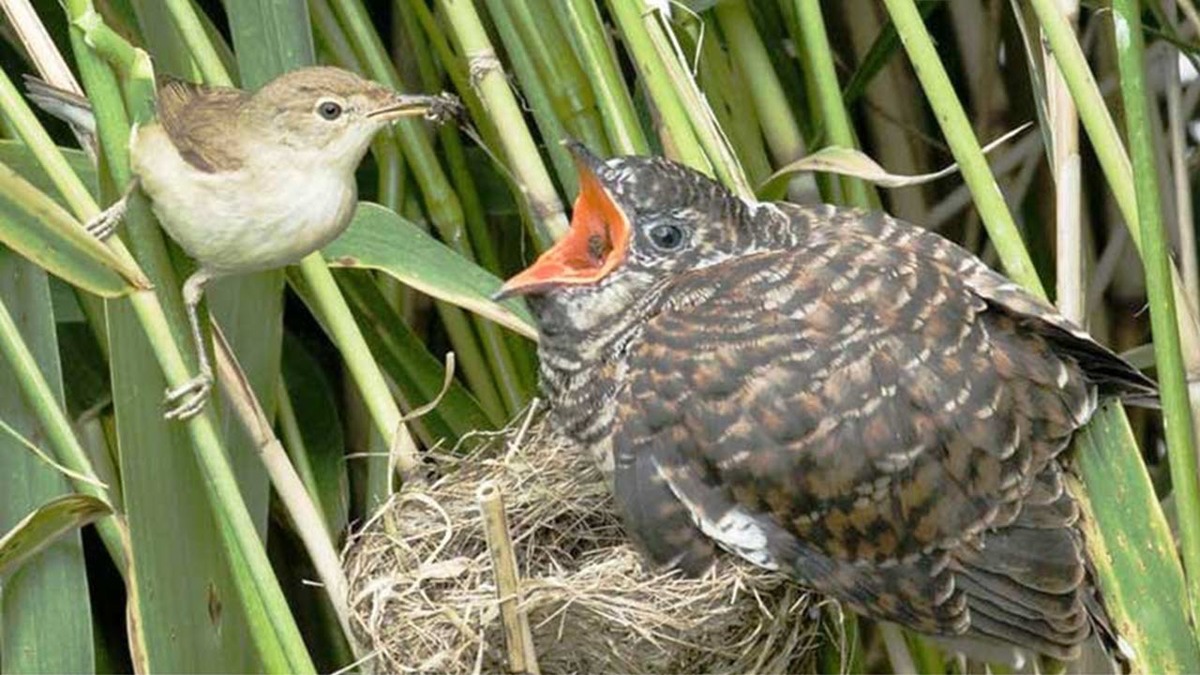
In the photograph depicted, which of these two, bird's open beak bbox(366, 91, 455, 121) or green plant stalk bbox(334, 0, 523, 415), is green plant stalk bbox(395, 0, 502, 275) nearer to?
green plant stalk bbox(334, 0, 523, 415)

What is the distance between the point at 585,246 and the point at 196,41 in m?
0.39

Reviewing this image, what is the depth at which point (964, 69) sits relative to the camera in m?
1.96

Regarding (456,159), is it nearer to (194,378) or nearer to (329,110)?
(329,110)

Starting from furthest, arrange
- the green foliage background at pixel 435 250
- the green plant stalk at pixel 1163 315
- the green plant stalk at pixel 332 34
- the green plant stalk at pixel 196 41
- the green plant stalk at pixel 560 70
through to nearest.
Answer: the green plant stalk at pixel 332 34
the green plant stalk at pixel 560 70
the green plant stalk at pixel 196 41
the green foliage background at pixel 435 250
the green plant stalk at pixel 1163 315

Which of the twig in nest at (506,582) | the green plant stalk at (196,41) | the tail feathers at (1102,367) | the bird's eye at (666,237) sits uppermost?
the green plant stalk at (196,41)

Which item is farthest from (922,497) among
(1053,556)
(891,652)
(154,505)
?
(154,505)

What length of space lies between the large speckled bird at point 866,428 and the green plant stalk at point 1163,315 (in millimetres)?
313

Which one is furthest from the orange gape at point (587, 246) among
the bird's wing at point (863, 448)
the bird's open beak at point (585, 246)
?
the bird's wing at point (863, 448)

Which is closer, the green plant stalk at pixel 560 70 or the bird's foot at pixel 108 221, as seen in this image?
the bird's foot at pixel 108 221

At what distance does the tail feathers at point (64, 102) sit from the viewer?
4.17 feet

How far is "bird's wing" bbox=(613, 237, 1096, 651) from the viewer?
143 cm

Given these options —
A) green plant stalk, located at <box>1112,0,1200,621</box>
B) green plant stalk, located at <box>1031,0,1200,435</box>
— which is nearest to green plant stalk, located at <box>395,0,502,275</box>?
green plant stalk, located at <box>1031,0,1200,435</box>

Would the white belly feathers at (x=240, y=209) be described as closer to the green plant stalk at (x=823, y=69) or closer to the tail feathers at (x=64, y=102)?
the tail feathers at (x=64, y=102)

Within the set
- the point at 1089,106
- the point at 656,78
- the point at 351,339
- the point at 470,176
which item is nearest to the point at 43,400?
the point at 351,339
